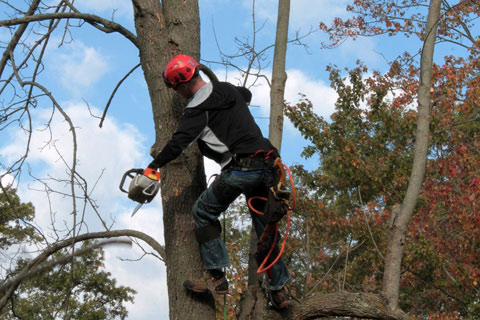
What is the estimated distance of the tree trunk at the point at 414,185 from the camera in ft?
15.7

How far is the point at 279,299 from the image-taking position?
3.95 metres

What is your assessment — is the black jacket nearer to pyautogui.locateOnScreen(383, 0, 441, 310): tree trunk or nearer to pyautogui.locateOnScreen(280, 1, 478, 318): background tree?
pyautogui.locateOnScreen(383, 0, 441, 310): tree trunk

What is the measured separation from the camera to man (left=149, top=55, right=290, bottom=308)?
3721mm

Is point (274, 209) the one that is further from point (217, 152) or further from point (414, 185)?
point (414, 185)

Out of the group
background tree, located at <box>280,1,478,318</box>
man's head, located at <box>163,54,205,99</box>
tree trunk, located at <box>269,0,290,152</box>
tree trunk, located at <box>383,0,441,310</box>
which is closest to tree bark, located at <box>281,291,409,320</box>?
tree trunk, located at <box>383,0,441,310</box>

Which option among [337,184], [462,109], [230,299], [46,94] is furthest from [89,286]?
[46,94]

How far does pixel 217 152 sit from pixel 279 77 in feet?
4.02

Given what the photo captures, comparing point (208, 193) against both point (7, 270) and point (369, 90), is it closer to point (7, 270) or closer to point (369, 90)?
point (7, 270)

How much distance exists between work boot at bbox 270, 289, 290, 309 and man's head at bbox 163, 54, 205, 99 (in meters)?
1.55

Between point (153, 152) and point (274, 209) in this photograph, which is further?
point (153, 152)

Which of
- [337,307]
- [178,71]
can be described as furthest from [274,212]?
[178,71]

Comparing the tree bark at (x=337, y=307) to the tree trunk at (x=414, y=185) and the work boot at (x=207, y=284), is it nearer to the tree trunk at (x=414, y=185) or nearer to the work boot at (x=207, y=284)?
the tree trunk at (x=414, y=185)

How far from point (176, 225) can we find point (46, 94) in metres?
1.87

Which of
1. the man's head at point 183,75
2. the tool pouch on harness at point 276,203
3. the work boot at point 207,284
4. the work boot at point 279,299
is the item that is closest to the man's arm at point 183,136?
the man's head at point 183,75
